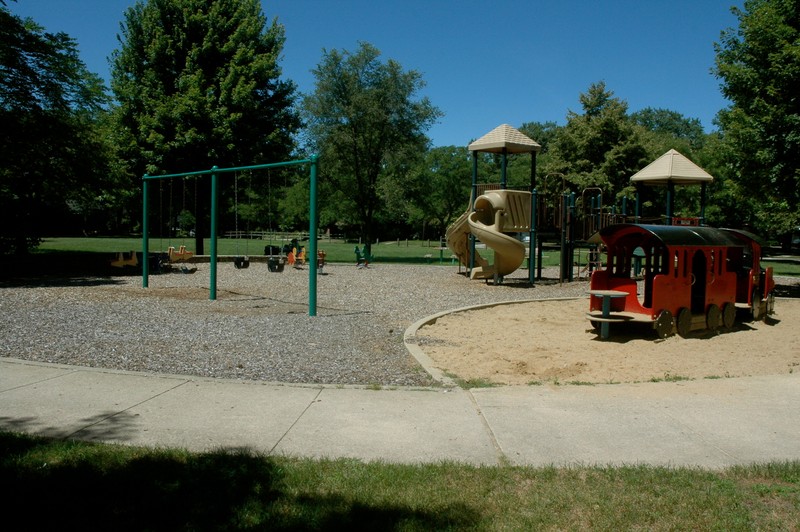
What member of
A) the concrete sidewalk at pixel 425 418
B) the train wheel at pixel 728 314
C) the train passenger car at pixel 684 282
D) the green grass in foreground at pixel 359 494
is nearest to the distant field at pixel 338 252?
the train passenger car at pixel 684 282

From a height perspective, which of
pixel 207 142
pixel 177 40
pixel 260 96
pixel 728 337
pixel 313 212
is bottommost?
pixel 728 337

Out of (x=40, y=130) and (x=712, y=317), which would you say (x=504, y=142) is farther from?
(x=40, y=130)

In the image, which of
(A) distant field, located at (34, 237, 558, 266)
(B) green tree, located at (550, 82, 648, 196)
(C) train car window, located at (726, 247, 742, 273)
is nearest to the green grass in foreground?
(C) train car window, located at (726, 247, 742, 273)

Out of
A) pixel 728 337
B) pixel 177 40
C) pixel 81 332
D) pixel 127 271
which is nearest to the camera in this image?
pixel 81 332

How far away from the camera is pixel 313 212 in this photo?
12.1 meters

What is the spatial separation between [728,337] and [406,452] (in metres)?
8.97

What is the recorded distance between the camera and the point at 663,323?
35.3ft

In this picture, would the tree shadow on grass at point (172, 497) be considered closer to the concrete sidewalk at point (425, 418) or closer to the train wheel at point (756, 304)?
the concrete sidewalk at point (425, 418)

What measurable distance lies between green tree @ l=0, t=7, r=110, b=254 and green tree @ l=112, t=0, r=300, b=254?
3211 mm

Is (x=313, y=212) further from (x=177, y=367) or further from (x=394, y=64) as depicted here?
(x=394, y=64)

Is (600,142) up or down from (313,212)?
up

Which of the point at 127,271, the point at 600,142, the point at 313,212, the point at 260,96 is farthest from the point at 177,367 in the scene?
the point at 600,142

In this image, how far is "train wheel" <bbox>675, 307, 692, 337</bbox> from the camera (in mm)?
11086

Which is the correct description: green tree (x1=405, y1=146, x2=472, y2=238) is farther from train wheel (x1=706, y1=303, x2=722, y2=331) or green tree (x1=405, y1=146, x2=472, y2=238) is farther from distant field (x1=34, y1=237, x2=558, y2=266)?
train wheel (x1=706, y1=303, x2=722, y2=331)
